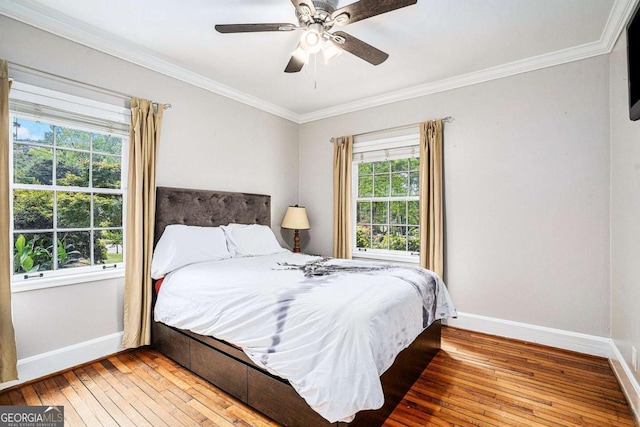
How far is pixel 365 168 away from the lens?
13.9 feet

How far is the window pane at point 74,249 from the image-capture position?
8.23 ft

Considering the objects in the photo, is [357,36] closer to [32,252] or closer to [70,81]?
[70,81]

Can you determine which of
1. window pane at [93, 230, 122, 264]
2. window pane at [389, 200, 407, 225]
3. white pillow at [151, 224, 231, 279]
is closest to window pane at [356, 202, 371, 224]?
window pane at [389, 200, 407, 225]

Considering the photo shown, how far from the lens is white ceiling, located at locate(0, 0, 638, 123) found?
2.24 meters

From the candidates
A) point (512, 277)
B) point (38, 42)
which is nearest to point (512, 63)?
point (512, 277)

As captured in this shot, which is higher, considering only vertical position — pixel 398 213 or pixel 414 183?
pixel 414 183

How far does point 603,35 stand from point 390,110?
6.61ft

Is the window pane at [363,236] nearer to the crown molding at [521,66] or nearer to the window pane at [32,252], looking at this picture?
the crown molding at [521,66]

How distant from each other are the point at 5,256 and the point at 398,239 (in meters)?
3.68

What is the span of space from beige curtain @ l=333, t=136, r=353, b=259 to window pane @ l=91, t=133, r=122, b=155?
8.40 feet

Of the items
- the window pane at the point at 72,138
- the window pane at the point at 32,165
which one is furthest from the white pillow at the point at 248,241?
the window pane at the point at 32,165

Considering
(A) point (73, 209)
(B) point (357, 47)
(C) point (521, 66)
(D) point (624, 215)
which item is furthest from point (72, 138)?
(D) point (624, 215)

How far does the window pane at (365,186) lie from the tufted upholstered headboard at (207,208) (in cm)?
129

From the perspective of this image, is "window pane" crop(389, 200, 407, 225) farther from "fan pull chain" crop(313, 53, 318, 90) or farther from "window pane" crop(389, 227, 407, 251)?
"fan pull chain" crop(313, 53, 318, 90)
